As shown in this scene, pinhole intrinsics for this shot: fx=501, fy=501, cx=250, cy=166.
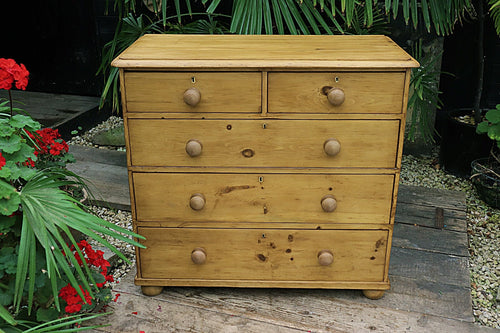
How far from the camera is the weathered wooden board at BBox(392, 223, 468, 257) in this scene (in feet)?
7.92

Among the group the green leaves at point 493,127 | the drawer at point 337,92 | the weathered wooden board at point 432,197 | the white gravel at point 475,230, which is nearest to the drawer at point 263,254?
the white gravel at point 475,230

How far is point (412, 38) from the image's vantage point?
3.18 metres

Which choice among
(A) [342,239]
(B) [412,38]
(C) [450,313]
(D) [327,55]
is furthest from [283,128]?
(B) [412,38]

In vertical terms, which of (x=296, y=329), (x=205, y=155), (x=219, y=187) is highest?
(x=205, y=155)

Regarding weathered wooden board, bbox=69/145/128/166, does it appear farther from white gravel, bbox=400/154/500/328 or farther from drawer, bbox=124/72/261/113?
white gravel, bbox=400/154/500/328

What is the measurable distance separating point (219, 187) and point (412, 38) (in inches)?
76.7

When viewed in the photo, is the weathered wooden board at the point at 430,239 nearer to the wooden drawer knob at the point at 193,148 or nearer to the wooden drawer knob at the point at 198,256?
the wooden drawer knob at the point at 198,256

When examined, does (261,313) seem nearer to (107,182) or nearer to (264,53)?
(264,53)

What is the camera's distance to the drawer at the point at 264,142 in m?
1.77

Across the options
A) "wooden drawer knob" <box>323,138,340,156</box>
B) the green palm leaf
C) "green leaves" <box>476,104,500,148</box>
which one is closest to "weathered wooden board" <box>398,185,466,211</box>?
"green leaves" <box>476,104,500,148</box>

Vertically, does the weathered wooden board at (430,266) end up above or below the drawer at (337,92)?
below

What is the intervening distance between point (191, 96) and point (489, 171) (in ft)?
6.34

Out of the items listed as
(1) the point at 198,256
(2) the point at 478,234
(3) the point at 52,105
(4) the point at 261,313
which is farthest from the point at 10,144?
(3) the point at 52,105

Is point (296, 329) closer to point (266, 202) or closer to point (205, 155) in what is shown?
point (266, 202)
